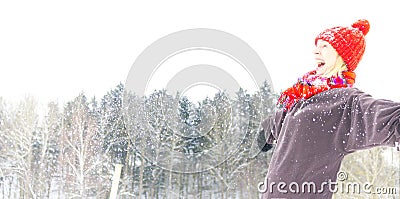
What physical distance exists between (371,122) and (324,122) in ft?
0.39

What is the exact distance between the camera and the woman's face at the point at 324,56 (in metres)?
0.81

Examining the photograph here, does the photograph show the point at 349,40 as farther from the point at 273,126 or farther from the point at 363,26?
the point at 273,126

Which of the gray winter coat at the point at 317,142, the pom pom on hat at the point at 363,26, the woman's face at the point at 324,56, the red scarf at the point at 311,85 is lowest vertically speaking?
the gray winter coat at the point at 317,142

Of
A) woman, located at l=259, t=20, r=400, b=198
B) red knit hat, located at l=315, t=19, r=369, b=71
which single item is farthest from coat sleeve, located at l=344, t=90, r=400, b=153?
red knit hat, located at l=315, t=19, r=369, b=71

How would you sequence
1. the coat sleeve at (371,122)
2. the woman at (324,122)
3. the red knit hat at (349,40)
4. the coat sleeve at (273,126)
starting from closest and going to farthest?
1. the coat sleeve at (371,122)
2. the woman at (324,122)
3. the red knit hat at (349,40)
4. the coat sleeve at (273,126)

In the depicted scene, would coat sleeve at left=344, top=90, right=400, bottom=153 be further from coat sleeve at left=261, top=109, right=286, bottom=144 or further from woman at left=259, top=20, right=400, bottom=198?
coat sleeve at left=261, top=109, right=286, bottom=144

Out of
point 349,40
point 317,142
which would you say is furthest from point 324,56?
point 317,142

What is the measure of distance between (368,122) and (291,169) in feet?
0.59

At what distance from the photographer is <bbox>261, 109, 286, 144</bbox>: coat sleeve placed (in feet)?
3.00

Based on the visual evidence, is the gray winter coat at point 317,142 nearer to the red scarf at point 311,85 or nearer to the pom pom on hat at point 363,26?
the red scarf at point 311,85

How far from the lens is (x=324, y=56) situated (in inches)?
32.5

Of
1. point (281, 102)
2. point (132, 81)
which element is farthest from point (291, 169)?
point (132, 81)

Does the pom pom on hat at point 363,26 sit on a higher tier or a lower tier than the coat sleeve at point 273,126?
higher

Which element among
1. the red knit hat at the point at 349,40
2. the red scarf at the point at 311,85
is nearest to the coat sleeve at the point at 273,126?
the red scarf at the point at 311,85
